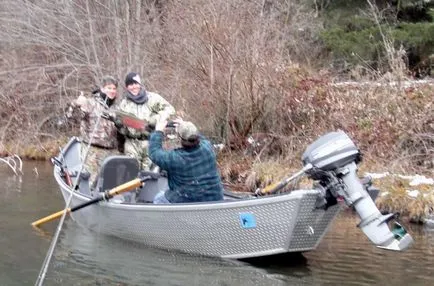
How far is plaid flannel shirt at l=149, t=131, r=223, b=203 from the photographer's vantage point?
9.04 m

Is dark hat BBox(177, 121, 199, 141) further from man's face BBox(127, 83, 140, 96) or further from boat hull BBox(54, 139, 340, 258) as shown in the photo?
man's face BBox(127, 83, 140, 96)

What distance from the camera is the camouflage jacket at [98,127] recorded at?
36.3 ft

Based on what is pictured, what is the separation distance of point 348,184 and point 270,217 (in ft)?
2.93

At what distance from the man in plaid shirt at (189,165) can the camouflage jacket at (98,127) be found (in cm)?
190

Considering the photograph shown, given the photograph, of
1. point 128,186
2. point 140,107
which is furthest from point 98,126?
point 128,186

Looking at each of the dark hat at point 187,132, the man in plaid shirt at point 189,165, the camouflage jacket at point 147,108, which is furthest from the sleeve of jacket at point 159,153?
the camouflage jacket at point 147,108

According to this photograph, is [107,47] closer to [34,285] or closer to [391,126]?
[391,126]

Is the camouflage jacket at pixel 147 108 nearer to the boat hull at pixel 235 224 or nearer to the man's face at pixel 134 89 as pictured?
the man's face at pixel 134 89

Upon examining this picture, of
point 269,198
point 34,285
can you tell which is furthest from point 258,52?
point 34,285

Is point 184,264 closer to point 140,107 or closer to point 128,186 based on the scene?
point 128,186

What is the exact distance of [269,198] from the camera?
8469 mm

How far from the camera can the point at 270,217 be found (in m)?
8.59

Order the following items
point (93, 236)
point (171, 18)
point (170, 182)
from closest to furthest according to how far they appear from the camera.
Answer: point (170, 182)
point (93, 236)
point (171, 18)

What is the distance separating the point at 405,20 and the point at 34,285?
1462cm
